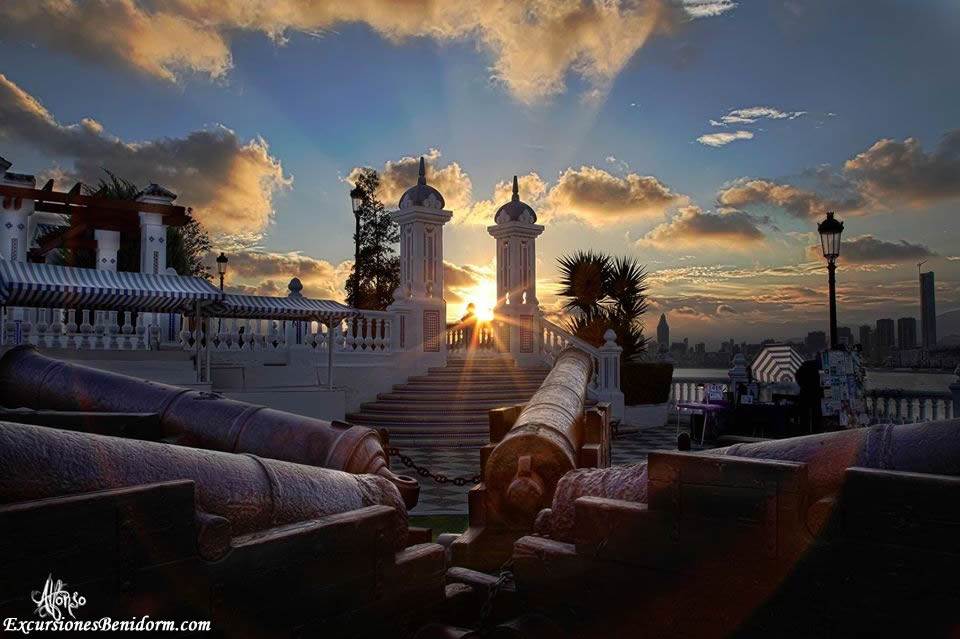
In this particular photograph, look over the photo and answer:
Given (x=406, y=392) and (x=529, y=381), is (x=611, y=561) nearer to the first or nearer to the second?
(x=406, y=392)

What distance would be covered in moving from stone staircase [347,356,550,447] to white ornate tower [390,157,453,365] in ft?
3.09

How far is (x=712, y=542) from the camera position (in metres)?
2.52

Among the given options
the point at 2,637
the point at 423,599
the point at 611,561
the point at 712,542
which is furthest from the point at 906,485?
the point at 2,637

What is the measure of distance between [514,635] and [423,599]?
0.49m

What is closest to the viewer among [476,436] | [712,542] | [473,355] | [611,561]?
[712,542]

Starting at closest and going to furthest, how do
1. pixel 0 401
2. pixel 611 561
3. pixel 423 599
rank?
pixel 611 561 < pixel 423 599 < pixel 0 401

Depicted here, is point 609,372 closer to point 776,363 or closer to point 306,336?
point 776,363

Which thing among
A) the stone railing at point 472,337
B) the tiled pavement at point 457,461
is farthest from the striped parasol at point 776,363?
the stone railing at point 472,337

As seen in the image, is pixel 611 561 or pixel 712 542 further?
pixel 611 561

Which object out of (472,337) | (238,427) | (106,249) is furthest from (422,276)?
(238,427)

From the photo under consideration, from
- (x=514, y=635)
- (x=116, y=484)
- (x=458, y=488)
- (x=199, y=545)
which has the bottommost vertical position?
(x=458, y=488)

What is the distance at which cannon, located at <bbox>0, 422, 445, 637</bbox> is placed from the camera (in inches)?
70.3
